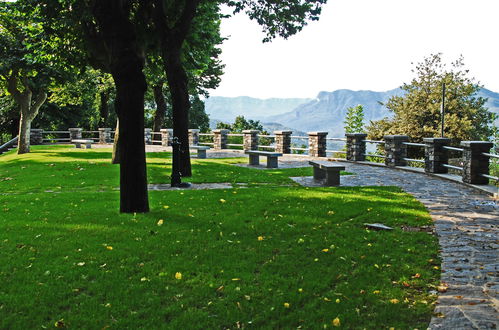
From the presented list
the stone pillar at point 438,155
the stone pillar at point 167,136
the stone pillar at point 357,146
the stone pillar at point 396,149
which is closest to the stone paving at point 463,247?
the stone pillar at point 438,155

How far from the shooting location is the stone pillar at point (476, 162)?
13.5 m

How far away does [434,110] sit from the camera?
43500 mm

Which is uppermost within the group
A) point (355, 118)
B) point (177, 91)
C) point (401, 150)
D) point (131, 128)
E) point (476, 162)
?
point (355, 118)

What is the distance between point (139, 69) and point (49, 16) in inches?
409

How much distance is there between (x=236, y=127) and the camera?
204 feet

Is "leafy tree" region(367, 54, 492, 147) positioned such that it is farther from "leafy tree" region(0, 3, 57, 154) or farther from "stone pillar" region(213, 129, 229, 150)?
"leafy tree" region(0, 3, 57, 154)

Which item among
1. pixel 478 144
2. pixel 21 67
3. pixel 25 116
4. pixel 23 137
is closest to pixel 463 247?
pixel 478 144

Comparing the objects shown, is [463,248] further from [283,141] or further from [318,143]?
[283,141]

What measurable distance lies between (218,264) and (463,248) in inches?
150

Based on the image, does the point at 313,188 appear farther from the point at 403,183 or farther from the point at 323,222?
the point at 323,222

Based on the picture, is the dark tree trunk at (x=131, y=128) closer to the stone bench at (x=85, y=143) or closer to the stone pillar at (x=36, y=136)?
the stone bench at (x=85, y=143)

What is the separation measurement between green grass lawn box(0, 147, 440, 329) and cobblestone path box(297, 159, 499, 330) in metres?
0.23

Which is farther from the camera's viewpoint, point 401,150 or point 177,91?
point 401,150

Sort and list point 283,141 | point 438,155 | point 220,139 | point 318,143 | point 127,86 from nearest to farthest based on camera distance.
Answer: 1. point 127,86
2. point 438,155
3. point 318,143
4. point 283,141
5. point 220,139
